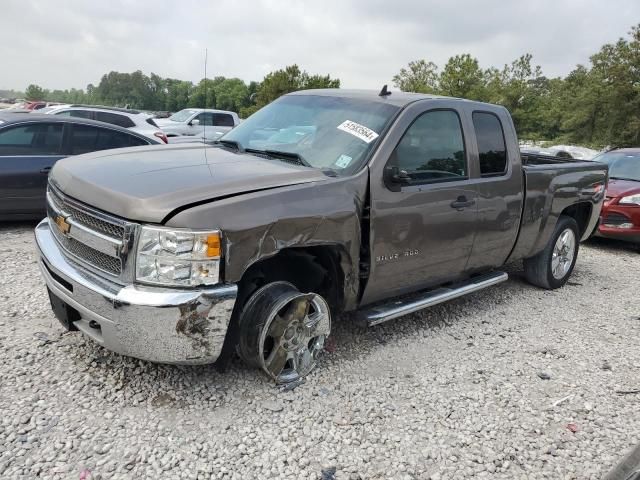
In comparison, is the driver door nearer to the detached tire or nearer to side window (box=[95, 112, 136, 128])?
the detached tire

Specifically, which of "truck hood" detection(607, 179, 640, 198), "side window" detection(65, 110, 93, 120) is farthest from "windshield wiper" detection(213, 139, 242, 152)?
"side window" detection(65, 110, 93, 120)

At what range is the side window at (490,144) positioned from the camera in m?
4.37

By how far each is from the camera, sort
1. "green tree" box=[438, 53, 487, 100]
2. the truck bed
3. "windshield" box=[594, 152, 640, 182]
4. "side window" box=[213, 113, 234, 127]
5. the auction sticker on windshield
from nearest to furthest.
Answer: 1. the auction sticker on windshield
2. the truck bed
3. "windshield" box=[594, 152, 640, 182]
4. "side window" box=[213, 113, 234, 127]
5. "green tree" box=[438, 53, 487, 100]

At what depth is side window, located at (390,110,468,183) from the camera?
12.2 ft

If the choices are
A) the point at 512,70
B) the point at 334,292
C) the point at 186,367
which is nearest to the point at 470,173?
the point at 334,292

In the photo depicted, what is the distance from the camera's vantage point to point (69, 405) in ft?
9.32

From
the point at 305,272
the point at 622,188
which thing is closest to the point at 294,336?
the point at 305,272

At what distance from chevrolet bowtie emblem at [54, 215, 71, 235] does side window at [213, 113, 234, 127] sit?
15551 mm

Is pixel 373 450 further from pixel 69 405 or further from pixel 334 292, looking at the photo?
pixel 69 405

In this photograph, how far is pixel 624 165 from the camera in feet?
29.2

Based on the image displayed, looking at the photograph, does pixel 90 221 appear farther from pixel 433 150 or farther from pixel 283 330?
pixel 433 150

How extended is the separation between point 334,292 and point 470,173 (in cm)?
165

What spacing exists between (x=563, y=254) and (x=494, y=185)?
6.56 ft

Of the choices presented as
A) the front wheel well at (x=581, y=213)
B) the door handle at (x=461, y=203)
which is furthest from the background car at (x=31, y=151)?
the front wheel well at (x=581, y=213)
